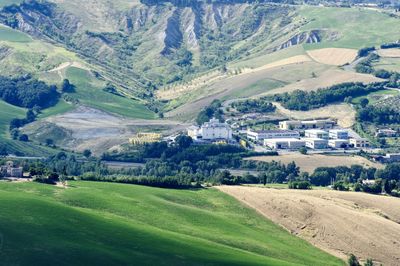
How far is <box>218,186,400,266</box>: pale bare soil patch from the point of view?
10272cm

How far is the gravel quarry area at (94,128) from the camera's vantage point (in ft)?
550

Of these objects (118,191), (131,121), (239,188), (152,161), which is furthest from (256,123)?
(118,191)

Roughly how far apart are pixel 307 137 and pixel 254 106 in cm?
1992

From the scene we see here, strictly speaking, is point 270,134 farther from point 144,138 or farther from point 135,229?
point 135,229

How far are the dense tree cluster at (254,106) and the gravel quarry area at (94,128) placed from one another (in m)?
12.1

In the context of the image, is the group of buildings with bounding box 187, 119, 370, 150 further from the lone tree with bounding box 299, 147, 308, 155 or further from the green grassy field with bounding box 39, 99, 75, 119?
the green grassy field with bounding box 39, 99, 75, 119

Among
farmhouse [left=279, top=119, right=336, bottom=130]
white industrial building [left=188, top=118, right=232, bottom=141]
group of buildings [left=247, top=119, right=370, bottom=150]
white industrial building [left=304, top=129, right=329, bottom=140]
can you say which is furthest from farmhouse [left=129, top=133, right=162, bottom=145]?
white industrial building [left=304, top=129, right=329, bottom=140]

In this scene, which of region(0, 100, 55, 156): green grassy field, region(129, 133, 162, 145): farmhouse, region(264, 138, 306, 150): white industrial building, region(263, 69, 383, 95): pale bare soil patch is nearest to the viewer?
region(0, 100, 55, 156): green grassy field

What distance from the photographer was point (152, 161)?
150m

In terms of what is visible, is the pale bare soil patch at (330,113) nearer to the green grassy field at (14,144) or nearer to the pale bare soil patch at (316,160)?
the pale bare soil patch at (316,160)

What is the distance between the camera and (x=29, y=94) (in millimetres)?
195125

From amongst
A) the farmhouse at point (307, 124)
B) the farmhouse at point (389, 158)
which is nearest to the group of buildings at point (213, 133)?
the farmhouse at point (307, 124)

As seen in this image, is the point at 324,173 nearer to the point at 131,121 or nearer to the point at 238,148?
the point at 238,148

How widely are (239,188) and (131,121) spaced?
221 ft
